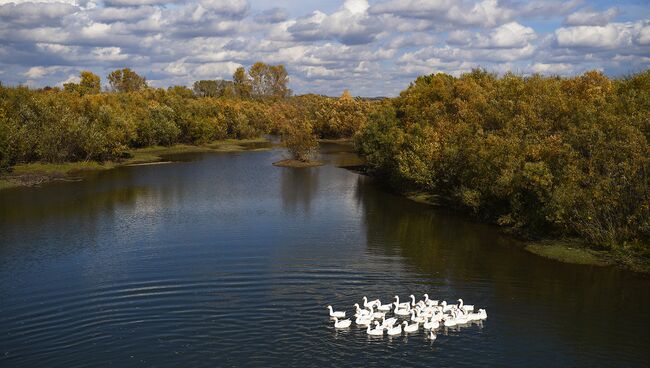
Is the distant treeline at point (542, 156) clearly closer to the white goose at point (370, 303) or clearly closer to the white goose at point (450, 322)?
the white goose at point (450, 322)

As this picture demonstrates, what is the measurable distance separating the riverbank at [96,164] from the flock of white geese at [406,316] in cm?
6326

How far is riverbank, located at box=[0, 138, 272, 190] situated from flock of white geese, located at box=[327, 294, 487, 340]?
6326cm

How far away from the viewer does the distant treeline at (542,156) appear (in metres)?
42.6

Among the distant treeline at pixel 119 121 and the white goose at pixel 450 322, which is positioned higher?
the distant treeline at pixel 119 121

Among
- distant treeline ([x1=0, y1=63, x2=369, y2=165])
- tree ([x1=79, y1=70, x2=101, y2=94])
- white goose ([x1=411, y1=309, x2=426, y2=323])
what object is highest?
tree ([x1=79, y1=70, x2=101, y2=94])

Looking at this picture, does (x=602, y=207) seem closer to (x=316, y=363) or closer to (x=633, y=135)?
(x=633, y=135)

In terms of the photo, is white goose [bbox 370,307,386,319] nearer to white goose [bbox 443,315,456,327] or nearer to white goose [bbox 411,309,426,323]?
white goose [bbox 411,309,426,323]

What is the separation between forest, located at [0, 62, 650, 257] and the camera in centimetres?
4306

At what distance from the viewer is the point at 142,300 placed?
1324 inches

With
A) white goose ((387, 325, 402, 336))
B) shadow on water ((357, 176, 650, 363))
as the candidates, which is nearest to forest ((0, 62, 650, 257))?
shadow on water ((357, 176, 650, 363))

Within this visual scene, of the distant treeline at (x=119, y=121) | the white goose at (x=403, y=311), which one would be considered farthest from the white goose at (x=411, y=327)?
the distant treeline at (x=119, y=121)

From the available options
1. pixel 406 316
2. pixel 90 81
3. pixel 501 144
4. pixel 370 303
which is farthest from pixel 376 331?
pixel 90 81

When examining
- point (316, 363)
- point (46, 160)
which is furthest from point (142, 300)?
point (46, 160)

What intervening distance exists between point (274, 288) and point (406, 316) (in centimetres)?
838
